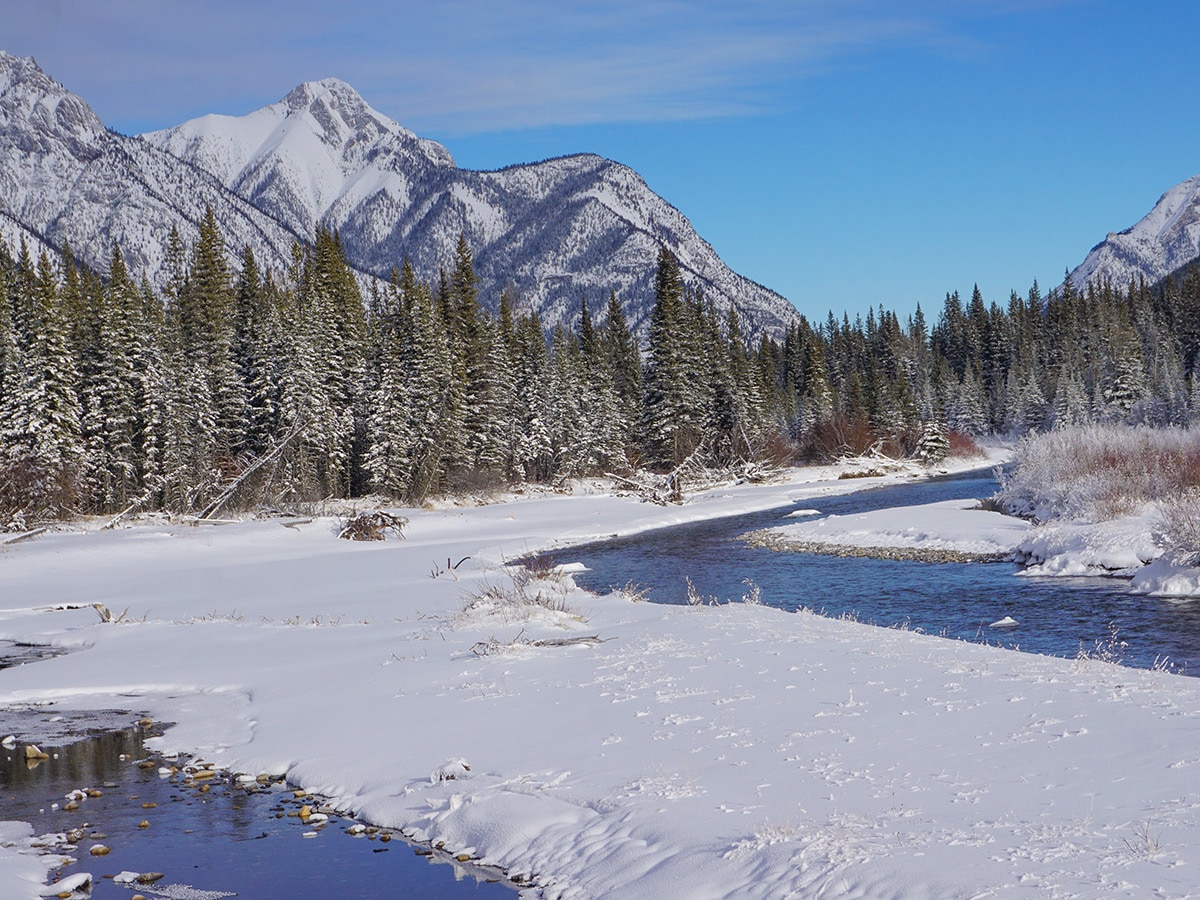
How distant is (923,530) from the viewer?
1217 inches

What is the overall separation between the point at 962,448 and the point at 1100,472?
49.4 metres

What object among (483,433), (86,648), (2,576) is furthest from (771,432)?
(86,648)

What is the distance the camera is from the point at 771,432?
7206 cm

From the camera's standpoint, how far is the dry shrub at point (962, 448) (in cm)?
7644

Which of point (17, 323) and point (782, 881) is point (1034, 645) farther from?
point (17, 323)

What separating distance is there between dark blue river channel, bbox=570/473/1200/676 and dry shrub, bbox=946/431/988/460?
4669 cm

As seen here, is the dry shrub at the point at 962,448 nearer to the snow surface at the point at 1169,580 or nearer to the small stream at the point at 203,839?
the snow surface at the point at 1169,580

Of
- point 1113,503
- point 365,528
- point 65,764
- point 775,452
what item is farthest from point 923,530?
point 775,452

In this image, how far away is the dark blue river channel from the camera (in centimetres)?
1619

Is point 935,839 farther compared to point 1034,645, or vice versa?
point 1034,645

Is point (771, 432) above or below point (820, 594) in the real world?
above

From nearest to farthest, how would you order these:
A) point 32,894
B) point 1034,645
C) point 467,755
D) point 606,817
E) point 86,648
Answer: point 32,894 < point 606,817 < point 467,755 < point 1034,645 < point 86,648

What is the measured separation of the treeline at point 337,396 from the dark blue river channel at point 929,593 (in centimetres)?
1833

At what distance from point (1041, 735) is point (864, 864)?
3083 millimetres
